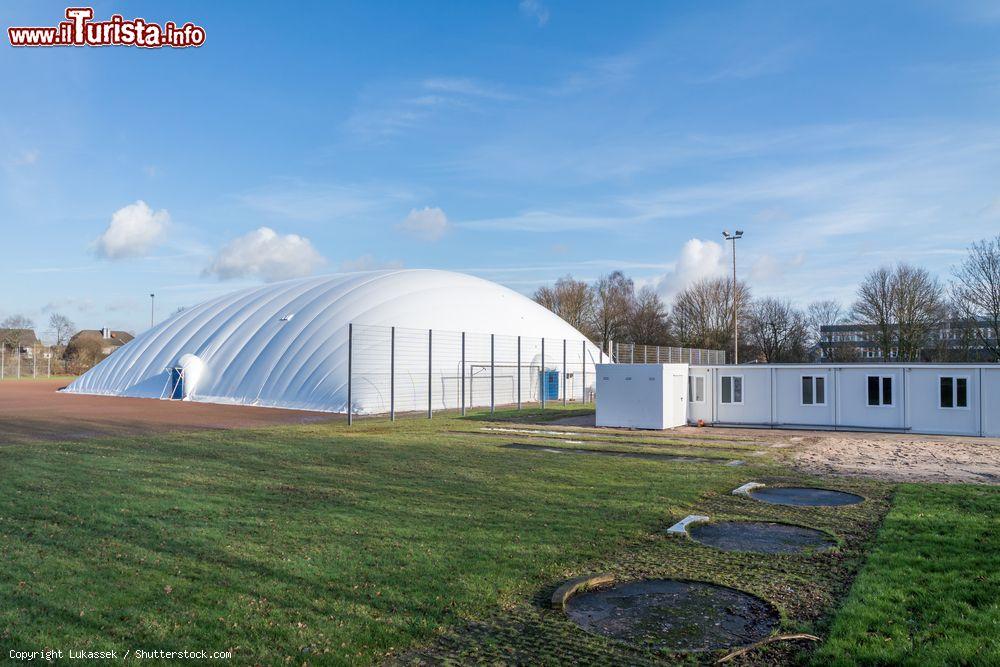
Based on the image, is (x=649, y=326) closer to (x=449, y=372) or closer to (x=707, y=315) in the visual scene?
(x=707, y=315)

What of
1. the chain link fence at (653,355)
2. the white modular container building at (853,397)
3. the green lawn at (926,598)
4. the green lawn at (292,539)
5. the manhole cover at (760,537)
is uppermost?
the chain link fence at (653,355)

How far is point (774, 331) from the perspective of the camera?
2675 inches

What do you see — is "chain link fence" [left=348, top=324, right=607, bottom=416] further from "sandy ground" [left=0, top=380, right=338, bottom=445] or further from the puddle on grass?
the puddle on grass

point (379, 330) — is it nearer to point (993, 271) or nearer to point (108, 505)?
point (108, 505)

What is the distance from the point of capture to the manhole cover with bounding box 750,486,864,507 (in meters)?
10.8

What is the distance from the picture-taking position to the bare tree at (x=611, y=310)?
71.6 metres

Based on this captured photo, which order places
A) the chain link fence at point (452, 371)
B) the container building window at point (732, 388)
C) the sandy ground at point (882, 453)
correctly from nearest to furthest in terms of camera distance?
the sandy ground at point (882, 453)
the container building window at point (732, 388)
the chain link fence at point (452, 371)

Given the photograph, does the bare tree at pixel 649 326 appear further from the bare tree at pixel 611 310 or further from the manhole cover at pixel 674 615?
the manhole cover at pixel 674 615

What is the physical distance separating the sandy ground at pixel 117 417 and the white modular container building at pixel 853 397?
1423cm

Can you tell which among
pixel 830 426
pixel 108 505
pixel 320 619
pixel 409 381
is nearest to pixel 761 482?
pixel 320 619

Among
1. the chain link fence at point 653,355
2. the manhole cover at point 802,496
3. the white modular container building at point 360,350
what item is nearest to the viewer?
the manhole cover at point 802,496

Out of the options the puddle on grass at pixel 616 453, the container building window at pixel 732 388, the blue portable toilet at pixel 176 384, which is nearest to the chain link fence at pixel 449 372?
the container building window at pixel 732 388

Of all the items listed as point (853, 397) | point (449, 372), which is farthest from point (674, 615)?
point (449, 372)

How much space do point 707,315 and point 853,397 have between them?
44.3m
